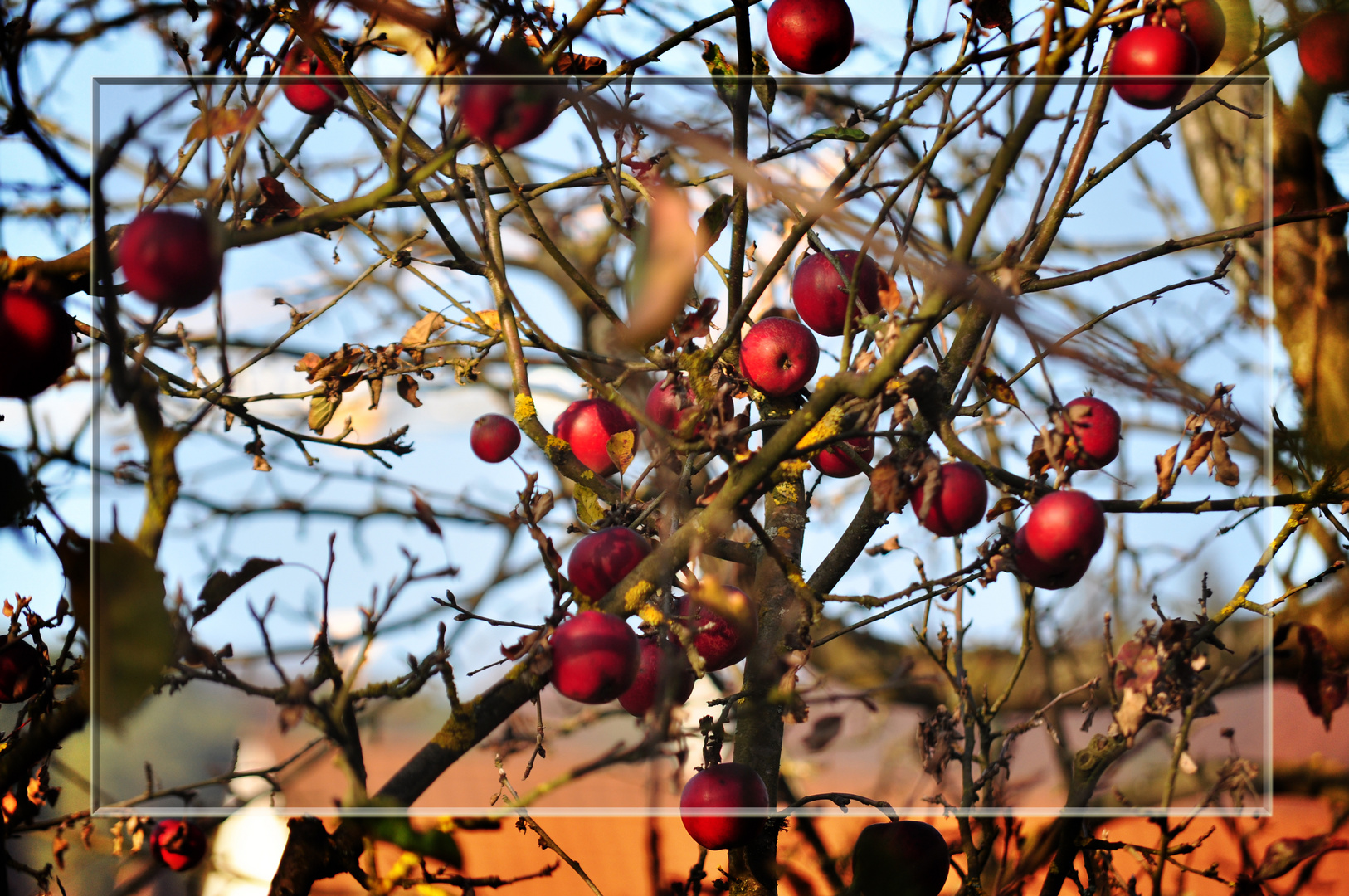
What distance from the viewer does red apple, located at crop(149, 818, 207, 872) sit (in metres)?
1.15

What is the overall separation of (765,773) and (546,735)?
28 cm

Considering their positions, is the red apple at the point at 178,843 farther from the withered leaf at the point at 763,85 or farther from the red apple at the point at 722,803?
the withered leaf at the point at 763,85

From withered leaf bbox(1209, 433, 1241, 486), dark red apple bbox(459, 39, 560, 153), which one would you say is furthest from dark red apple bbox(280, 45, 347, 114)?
withered leaf bbox(1209, 433, 1241, 486)

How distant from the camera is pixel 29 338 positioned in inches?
33.0

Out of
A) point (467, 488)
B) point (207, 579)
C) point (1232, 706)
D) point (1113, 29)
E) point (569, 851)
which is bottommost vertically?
point (569, 851)

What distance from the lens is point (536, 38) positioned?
3.57 ft

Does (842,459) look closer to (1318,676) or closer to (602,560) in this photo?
(602,560)

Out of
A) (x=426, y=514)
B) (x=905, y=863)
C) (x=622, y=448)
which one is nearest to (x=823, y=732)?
(x=905, y=863)

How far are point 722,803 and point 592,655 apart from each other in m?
0.32

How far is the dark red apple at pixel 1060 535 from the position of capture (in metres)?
0.76

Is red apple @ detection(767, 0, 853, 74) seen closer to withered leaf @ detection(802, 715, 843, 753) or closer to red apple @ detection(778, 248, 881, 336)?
red apple @ detection(778, 248, 881, 336)

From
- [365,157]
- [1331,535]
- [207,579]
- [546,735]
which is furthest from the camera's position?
[1331,535]

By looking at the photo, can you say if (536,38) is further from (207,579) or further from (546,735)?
(546,735)

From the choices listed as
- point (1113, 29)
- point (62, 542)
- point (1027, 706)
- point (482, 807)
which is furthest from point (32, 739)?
point (1027, 706)
